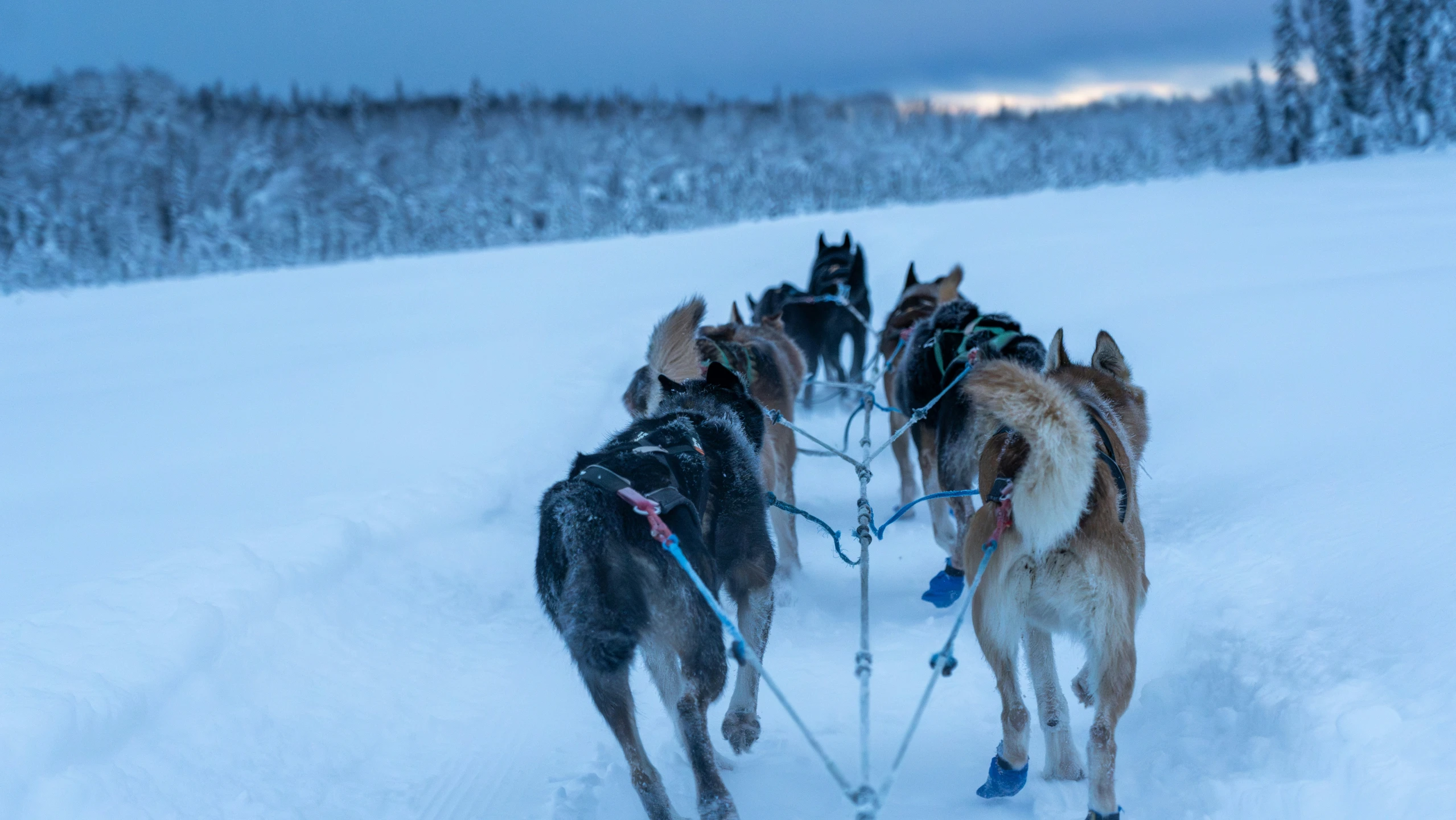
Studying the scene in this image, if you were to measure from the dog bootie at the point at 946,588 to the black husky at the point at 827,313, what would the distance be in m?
3.49

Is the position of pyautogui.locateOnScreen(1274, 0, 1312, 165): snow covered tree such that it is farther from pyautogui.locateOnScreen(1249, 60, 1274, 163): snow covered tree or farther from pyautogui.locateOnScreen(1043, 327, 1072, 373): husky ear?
pyautogui.locateOnScreen(1043, 327, 1072, 373): husky ear

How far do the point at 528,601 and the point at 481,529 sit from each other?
2.26ft

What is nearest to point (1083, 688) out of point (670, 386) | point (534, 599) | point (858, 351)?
point (670, 386)

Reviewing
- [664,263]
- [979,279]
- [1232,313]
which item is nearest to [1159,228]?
[979,279]

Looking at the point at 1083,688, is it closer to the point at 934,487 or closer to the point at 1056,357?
the point at 1056,357

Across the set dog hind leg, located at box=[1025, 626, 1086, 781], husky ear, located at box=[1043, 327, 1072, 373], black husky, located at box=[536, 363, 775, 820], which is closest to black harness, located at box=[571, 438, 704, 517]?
black husky, located at box=[536, 363, 775, 820]

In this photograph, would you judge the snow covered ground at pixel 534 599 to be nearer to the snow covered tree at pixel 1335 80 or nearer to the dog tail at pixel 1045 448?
the dog tail at pixel 1045 448

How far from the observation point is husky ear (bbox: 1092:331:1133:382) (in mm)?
3441

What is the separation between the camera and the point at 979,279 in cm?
1212

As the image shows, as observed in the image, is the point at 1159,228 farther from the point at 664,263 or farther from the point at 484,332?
the point at 484,332

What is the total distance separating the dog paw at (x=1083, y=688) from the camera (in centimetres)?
303

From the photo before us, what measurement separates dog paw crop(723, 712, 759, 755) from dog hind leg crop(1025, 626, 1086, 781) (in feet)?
3.12

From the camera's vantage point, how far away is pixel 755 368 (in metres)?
5.54

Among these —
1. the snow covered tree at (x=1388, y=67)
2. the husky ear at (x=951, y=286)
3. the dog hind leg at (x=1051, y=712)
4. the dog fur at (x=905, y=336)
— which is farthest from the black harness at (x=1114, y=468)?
the snow covered tree at (x=1388, y=67)
